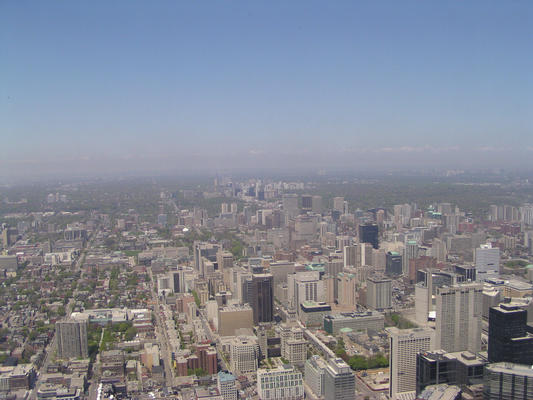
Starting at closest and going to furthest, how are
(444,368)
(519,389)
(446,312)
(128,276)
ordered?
(519,389)
(444,368)
(446,312)
(128,276)

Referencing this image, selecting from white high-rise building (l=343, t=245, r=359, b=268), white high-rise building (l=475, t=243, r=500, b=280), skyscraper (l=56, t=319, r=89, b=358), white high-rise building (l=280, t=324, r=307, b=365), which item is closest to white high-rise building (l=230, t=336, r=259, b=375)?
white high-rise building (l=280, t=324, r=307, b=365)

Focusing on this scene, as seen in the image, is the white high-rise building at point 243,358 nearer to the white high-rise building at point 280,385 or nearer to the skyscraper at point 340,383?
the white high-rise building at point 280,385

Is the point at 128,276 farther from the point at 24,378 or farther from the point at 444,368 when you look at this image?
the point at 444,368

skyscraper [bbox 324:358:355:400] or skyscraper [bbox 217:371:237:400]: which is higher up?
skyscraper [bbox 324:358:355:400]

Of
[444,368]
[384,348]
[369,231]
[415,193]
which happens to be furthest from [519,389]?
[415,193]

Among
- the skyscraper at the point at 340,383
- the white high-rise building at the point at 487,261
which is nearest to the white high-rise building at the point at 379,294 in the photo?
the white high-rise building at the point at 487,261

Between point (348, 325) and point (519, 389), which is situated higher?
point (519, 389)

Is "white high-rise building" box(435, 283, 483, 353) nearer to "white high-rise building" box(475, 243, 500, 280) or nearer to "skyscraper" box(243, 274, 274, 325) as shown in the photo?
"skyscraper" box(243, 274, 274, 325)
